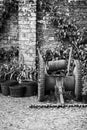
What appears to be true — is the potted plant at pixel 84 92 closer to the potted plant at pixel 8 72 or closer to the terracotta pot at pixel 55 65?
the terracotta pot at pixel 55 65

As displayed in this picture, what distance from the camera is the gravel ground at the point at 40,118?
3928 millimetres

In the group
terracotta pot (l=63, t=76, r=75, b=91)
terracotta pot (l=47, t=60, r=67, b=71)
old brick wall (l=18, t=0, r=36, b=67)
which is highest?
old brick wall (l=18, t=0, r=36, b=67)

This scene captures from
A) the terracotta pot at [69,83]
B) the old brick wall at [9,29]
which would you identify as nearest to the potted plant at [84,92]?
the terracotta pot at [69,83]

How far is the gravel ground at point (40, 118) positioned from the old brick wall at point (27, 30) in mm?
1690

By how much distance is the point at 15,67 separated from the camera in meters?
6.56

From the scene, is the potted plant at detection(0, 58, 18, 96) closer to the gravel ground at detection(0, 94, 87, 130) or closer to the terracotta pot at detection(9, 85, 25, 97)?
the terracotta pot at detection(9, 85, 25, 97)

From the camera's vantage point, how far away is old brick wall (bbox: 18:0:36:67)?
22.1ft

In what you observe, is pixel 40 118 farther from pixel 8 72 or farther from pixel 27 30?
pixel 27 30

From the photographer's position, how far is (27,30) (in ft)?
22.1

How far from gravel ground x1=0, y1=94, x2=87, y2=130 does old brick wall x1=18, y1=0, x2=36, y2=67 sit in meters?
1.69

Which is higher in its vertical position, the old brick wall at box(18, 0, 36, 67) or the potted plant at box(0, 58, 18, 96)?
the old brick wall at box(18, 0, 36, 67)

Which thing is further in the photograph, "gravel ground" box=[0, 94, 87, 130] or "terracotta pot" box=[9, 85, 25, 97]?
"terracotta pot" box=[9, 85, 25, 97]

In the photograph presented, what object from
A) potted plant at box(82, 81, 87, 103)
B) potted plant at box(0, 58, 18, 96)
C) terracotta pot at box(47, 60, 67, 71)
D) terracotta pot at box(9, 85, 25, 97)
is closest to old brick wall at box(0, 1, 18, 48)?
potted plant at box(0, 58, 18, 96)

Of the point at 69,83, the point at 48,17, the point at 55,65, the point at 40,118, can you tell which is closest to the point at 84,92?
the point at 69,83
